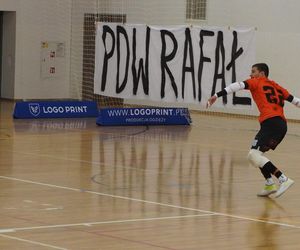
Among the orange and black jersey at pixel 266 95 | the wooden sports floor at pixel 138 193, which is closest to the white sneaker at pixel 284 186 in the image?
the wooden sports floor at pixel 138 193

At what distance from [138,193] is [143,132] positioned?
413 inches

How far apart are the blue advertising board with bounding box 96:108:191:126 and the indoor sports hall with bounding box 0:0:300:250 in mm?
87

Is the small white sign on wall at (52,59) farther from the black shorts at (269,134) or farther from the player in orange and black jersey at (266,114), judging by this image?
the black shorts at (269,134)

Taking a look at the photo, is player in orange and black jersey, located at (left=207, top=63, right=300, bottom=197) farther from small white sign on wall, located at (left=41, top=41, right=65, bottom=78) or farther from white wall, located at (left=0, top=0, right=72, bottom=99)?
small white sign on wall, located at (left=41, top=41, right=65, bottom=78)

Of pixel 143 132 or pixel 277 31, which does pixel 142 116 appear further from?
pixel 277 31

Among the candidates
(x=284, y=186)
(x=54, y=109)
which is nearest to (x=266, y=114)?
(x=284, y=186)

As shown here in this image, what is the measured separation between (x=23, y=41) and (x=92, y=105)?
7.16 meters

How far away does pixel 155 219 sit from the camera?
464 inches

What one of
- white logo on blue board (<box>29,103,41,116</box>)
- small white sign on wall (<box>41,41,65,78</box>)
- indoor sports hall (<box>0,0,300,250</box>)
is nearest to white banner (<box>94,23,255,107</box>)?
indoor sports hall (<box>0,0,300,250</box>)

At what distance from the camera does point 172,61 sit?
28.1 m

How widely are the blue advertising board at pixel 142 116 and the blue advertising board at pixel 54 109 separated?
7.22 feet

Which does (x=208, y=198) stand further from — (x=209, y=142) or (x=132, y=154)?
(x=209, y=142)

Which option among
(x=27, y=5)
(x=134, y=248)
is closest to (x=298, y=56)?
(x=27, y=5)

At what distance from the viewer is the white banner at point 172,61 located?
26703 millimetres
